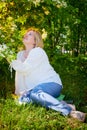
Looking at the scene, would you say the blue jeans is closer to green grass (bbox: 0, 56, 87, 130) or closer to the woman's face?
green grass (bbox: 0, 56, 87, 130)

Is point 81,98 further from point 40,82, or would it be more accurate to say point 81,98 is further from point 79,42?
point 79,42

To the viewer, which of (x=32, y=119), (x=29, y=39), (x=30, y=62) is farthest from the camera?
(x=29, y=39)

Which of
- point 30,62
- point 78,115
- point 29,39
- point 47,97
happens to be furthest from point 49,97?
point 29,39

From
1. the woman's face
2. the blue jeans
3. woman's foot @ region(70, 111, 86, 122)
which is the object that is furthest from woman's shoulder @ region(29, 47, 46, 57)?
woman's foot @ region(70, 111, 86, 122)

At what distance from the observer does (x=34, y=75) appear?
7395 millimetres

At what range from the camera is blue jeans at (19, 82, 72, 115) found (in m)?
6.95

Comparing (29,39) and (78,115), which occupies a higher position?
(29,39)

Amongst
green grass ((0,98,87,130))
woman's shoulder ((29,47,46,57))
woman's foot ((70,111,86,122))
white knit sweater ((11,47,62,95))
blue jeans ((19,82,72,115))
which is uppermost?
woman's shoulder ((29,47,46,57))

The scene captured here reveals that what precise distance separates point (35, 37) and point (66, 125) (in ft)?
5.55

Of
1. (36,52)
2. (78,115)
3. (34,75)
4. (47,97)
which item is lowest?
(78,115)

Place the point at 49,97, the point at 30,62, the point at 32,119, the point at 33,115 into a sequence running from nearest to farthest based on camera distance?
the point at 32,119 < the point at 33,115 < the point at 49,97 < the point at 30,62

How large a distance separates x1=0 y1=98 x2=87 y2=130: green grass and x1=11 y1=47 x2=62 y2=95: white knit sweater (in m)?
0.53

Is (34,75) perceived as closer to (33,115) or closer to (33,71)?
(33,71)

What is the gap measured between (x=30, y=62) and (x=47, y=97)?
2.06 ft
